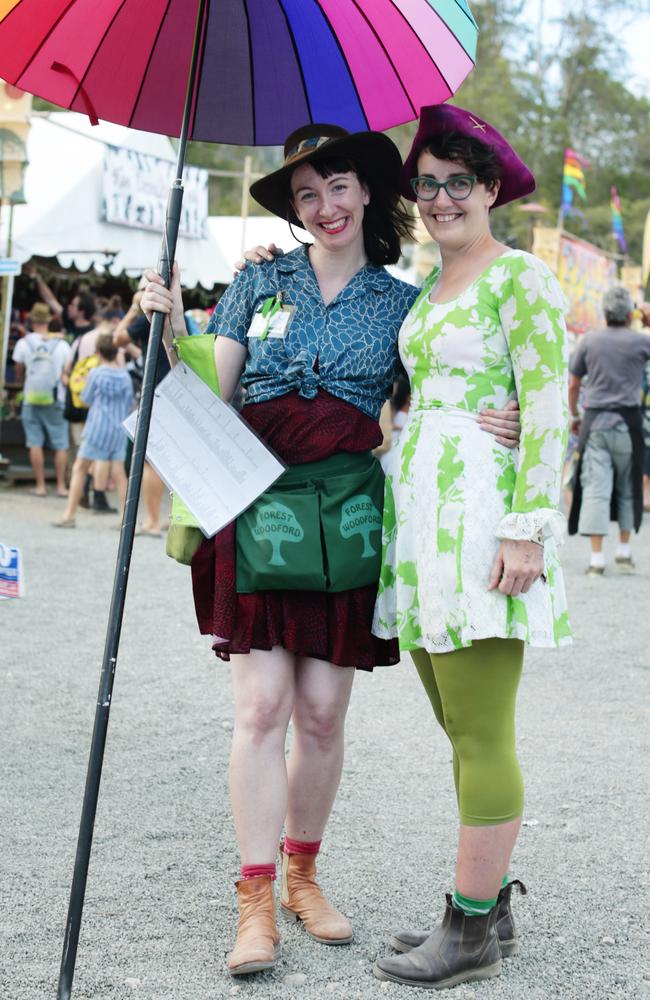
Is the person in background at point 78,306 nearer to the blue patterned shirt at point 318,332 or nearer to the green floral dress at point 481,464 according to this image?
the blue patterned shirt at point 318,332

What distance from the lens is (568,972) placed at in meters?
2.86

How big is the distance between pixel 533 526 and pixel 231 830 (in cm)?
164

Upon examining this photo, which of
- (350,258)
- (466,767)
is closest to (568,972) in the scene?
(466,767)

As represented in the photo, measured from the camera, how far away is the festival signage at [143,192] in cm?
1432

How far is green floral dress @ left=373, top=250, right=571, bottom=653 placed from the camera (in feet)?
8.66

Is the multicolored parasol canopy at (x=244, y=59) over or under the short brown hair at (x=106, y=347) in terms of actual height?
over

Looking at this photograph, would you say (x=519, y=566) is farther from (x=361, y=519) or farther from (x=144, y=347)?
(x=144, y=347)

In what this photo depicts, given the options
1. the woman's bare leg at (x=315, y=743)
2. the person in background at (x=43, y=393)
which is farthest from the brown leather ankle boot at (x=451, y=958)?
the person in background at (x=43, y=393)

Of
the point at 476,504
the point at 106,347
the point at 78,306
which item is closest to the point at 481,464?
the point at 476,504

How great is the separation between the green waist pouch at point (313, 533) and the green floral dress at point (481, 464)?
14cm

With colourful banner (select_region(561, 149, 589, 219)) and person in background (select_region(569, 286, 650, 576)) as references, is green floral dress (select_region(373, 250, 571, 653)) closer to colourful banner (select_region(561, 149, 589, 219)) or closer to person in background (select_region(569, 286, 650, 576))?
person in background (select_region(569, 286, 650, 576))

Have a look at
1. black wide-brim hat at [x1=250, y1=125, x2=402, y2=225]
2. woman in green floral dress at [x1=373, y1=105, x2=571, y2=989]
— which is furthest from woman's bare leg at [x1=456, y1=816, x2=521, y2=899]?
black wide-brim hat at [x1=250, y1=125, x2=402, y2=225]

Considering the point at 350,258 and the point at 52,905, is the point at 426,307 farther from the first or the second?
the point at 52,905

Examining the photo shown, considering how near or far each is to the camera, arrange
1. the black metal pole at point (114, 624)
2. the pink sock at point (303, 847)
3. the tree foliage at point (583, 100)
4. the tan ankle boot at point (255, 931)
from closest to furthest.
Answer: the black metal pole at point (114, 624)
the tan ankle boot at point (255, 931)
the pink sock at point (303, 847)
the tree foliage at point (583, 100)
